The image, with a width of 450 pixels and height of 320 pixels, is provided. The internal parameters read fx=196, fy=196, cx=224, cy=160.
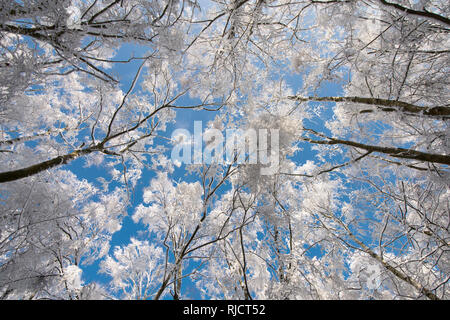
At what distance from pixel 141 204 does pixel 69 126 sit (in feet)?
7.90

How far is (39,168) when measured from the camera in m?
2.02

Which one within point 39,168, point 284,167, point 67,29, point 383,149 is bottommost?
point 39,168

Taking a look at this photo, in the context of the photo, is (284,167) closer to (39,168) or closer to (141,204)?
(39,168)

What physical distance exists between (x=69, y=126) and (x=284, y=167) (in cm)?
438

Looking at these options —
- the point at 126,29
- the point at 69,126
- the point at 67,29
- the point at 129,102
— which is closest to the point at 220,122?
the point at 129,102
